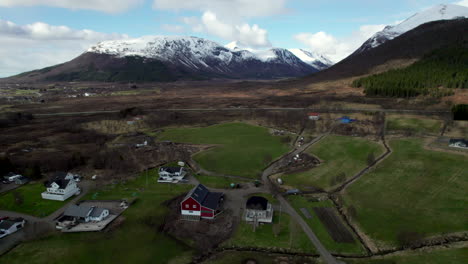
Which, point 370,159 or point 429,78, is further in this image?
point 429,78

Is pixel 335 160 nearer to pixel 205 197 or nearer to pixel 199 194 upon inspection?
pixel 205 197

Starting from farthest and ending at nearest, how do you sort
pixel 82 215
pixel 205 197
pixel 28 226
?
pixel 205 197, pixel 82 215, pixel 28 226

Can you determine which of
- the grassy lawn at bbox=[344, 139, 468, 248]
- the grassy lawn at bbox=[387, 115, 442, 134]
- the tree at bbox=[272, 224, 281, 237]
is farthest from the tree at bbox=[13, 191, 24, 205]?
the grassy lawn at bbox=[387, 115, 442, 134]

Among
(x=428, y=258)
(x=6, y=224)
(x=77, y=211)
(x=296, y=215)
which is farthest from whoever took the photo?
(x=296, y=215)

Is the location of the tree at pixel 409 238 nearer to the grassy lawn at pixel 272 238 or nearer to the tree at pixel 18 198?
the grassy lawn at pixel 272 238

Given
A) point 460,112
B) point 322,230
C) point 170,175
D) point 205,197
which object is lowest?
point 322,230

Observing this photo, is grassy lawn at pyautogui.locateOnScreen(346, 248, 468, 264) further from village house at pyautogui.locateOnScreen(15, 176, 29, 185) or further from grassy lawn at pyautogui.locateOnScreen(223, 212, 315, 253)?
village house at pyautogui.locateOnScreen(15, 176, 29, 185)

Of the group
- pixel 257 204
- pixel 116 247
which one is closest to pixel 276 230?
pixel 257 204
